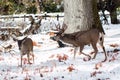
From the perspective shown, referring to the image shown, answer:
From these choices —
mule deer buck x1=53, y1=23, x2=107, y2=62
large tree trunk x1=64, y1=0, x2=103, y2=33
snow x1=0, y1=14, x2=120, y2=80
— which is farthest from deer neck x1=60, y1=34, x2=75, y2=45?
large tree trunk x1=64, y1=0, x2=103, y2=33

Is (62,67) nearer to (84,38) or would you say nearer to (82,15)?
(84,38)

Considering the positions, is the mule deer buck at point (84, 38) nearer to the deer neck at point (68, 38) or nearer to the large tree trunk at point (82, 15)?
the deer neck at point (68, 38)

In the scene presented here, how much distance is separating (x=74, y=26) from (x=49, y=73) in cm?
612

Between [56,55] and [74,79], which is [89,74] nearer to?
[74,79]

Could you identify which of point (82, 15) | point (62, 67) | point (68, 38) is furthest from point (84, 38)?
point (82, 15)

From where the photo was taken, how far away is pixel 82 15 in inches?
676

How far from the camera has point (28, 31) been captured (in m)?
24.2

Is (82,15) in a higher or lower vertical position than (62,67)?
higher

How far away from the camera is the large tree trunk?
17125 millimetres

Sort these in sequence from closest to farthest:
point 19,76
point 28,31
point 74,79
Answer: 1. point 74,79
2. point 19,76
3. point 28,31

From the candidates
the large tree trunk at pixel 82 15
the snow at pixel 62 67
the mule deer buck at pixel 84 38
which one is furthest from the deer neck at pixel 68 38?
the large tree trunk at pixel 82 15

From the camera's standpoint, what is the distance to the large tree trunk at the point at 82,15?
1712cm

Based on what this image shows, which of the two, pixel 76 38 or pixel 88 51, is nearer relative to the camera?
pixel 76 38

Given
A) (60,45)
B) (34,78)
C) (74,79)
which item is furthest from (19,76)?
(60,45)
